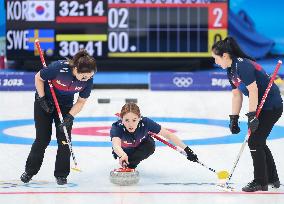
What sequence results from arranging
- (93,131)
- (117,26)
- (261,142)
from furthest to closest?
(117,26)
(93,131)
(261,142)

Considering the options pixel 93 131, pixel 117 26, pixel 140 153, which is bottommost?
pixel 93 131

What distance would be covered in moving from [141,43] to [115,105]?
5.13 m

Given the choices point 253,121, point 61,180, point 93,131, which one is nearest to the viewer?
point 253,121

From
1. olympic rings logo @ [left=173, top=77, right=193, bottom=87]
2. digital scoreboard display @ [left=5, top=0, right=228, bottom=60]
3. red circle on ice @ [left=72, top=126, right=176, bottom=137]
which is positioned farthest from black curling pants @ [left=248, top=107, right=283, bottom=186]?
digital scoreboard display @ [left=5, top=0, right=228, bottom=60]

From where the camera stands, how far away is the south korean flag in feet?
56.4

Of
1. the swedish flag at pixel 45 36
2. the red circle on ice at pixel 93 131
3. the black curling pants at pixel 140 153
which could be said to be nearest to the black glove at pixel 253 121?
the black curling pants at pixel 140 153

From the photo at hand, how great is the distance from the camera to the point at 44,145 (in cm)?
623

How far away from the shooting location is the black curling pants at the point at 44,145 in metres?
6.17

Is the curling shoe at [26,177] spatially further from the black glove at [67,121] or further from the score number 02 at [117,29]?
the score number 02 at [117,29]

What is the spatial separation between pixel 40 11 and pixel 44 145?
11.5 meters

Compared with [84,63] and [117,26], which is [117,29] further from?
[84,63]

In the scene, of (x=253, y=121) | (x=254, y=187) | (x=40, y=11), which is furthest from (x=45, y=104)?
(x=40, y=11)

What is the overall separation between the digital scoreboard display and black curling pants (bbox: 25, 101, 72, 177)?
36.5ft

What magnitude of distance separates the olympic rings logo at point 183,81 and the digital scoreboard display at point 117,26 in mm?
2043
